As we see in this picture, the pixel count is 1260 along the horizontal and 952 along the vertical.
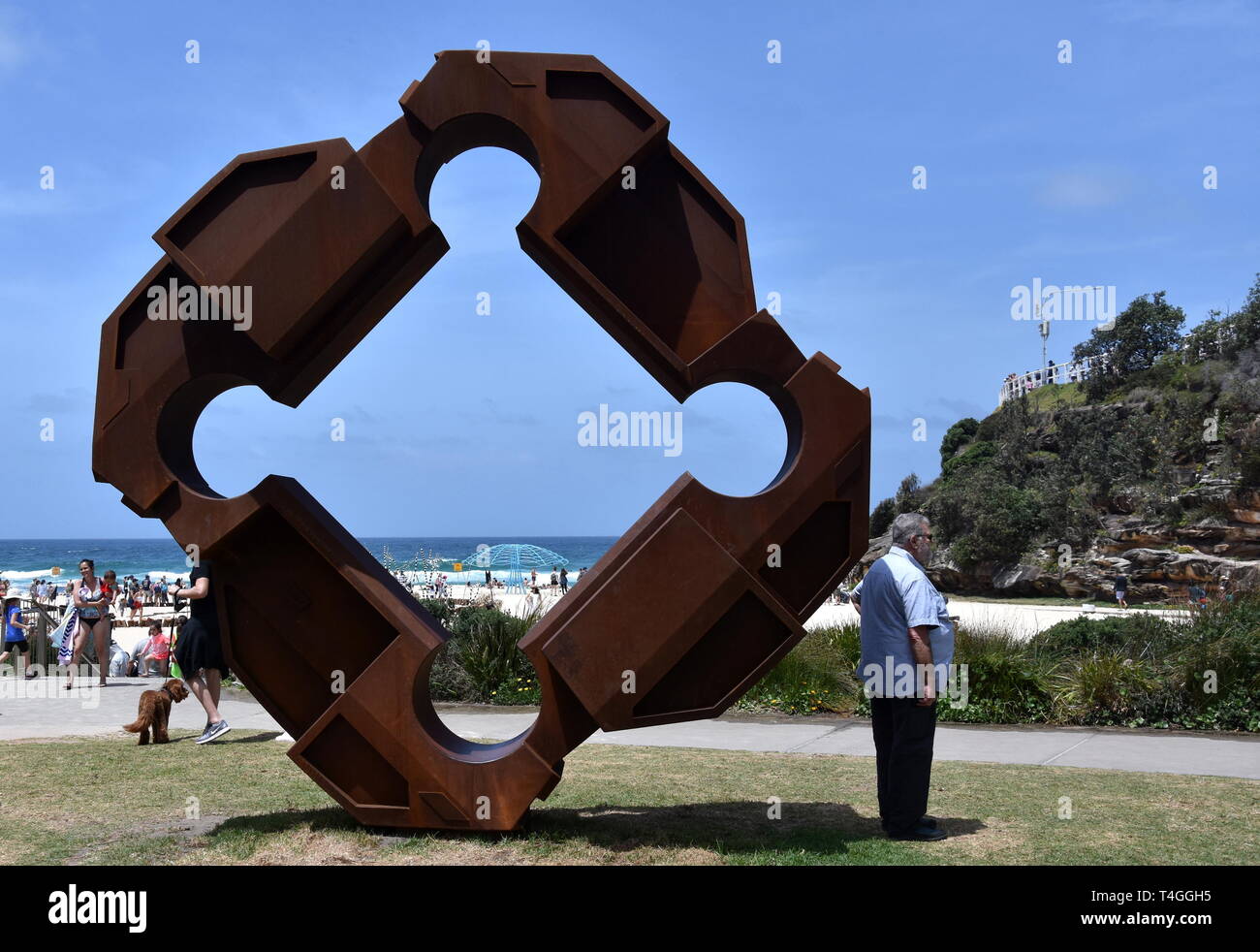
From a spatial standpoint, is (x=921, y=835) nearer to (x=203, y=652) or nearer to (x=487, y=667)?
(x=203, y=652)

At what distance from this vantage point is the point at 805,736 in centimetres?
1113

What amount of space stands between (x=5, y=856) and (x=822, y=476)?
5448 mm

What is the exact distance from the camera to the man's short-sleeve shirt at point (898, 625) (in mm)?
6547

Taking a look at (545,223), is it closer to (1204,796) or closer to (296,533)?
(296,533)

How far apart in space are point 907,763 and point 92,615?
12162 mm

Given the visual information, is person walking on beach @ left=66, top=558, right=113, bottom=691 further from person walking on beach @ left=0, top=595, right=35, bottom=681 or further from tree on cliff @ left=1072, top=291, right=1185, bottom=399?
tree on cliff @ left=1072, top=291, right=1185, bottom=399

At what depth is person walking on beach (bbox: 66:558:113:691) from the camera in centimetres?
1428

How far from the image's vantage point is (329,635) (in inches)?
268

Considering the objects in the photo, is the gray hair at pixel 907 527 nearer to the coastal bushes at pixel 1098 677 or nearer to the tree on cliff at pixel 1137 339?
the coastal bushes at pixel 1098 677

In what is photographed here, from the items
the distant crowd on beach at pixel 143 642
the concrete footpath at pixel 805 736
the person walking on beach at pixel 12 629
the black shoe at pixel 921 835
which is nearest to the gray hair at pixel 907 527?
the black shoe at pixel 921 835

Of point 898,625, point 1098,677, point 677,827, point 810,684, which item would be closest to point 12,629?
point 810,684

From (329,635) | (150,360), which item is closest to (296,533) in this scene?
(329,635)

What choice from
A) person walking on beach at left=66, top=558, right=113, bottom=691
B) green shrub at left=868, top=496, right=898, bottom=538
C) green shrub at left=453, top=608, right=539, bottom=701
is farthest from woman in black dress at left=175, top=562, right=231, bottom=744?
green shrub at left=868, top=496, right=898, bottom=538
